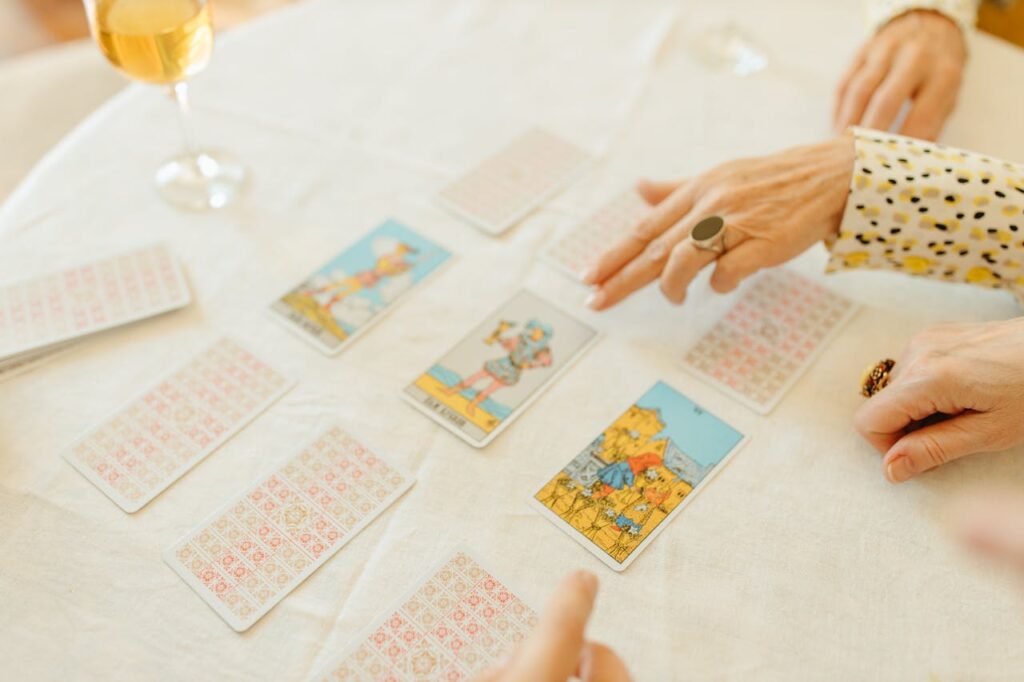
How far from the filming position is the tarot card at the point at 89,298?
102 centimetres

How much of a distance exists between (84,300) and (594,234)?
0.65 m

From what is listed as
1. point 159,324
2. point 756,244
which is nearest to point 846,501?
point 756,244

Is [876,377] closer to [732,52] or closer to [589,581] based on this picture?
[589,581]

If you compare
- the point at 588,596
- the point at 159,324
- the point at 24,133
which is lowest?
the point at 24,133

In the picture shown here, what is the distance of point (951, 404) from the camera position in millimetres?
876

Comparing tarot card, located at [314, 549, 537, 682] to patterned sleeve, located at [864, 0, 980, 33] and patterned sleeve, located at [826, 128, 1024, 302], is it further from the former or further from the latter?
patterned sleeve, located at [864, 0, 980, 33]

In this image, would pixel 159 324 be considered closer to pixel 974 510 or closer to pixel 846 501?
pixel 846 501

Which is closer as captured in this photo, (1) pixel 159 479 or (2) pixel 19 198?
(1) pixel 159 479

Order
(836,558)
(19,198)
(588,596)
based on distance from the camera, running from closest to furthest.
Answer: (588,596) → (836,558) → (19,198)

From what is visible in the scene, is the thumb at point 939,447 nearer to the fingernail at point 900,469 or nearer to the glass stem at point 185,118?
the fingernail at point 900,469

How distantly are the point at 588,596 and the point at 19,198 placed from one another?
96 cm

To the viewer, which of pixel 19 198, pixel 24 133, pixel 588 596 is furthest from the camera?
pixel 24 133

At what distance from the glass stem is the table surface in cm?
3

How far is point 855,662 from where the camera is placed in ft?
2.49
